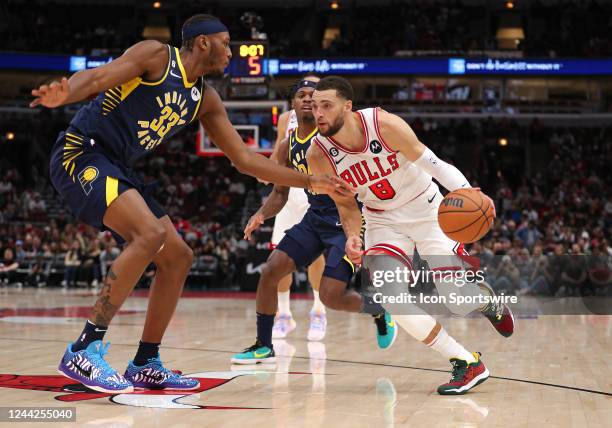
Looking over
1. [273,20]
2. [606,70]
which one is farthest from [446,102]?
[273,20]

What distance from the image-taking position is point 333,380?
17.1 feet

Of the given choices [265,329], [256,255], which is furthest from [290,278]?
[256,255]

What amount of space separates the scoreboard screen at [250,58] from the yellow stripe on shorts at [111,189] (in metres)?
10.9

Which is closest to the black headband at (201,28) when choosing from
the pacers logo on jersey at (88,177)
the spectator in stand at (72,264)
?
the pacers logo on jersey at (88,177)

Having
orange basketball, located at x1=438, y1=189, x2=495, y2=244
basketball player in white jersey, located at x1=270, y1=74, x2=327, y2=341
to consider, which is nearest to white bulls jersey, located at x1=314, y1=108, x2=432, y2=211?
orange basketball, located at x1=438, y1=189, x2=495, y2=244

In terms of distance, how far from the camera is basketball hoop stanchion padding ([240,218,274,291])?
15594mm

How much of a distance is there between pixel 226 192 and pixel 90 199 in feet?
63.3

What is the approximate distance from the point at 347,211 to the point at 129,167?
1.31 metres

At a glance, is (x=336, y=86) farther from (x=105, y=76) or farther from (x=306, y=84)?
(x=306, y=84)

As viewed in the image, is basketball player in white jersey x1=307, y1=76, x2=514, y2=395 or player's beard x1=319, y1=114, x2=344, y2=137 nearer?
basketball player in white jersey x1=307, y1=76, x2=514, y2=395

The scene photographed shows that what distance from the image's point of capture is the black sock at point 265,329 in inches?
247

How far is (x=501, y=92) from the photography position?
28.2 m

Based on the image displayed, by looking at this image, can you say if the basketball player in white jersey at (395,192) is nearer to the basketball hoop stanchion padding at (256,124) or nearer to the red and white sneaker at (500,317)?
the red and white sneaker at (500,317)

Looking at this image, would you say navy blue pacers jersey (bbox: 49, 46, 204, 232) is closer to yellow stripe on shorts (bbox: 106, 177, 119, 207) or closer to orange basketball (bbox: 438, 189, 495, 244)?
yellow stripe on shorts (bbox: 106, 177, 119, 207)
